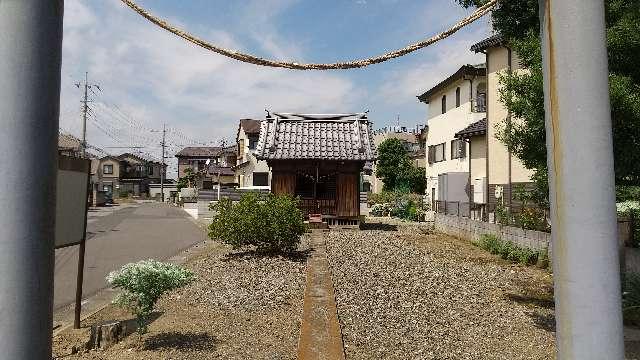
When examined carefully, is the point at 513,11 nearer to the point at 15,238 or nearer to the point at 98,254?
the point at 15,238

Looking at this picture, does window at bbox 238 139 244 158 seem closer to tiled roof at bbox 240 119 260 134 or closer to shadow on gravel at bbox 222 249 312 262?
tiled roof at bbox 240 119 260 134

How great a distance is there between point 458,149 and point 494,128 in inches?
269

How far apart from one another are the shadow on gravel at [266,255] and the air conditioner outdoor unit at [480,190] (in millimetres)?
13671

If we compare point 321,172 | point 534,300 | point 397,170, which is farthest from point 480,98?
point 534,300

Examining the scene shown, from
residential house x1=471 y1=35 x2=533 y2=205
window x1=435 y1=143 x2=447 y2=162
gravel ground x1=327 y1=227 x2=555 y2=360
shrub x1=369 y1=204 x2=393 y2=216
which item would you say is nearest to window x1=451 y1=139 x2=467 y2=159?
window x1=435 y1=143 x2=447 y2=162

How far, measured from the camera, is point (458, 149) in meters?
28.5

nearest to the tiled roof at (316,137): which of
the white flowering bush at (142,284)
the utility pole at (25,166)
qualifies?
the white flowering bush at (142,284)

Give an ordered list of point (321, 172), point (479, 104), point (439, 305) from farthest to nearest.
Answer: point (479, 104)
point (321, 172)
point (439, 305)

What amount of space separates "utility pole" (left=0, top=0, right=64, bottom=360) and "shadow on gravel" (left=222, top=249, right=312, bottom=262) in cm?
1013

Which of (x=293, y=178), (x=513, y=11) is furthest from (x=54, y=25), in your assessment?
(x=293, y=178)

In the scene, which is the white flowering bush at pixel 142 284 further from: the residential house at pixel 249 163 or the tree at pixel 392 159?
the tree at pixel 392 159

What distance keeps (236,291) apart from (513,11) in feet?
20.6

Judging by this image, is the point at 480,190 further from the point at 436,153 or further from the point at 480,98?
the point at 436,153

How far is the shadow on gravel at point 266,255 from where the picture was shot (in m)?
11.7
